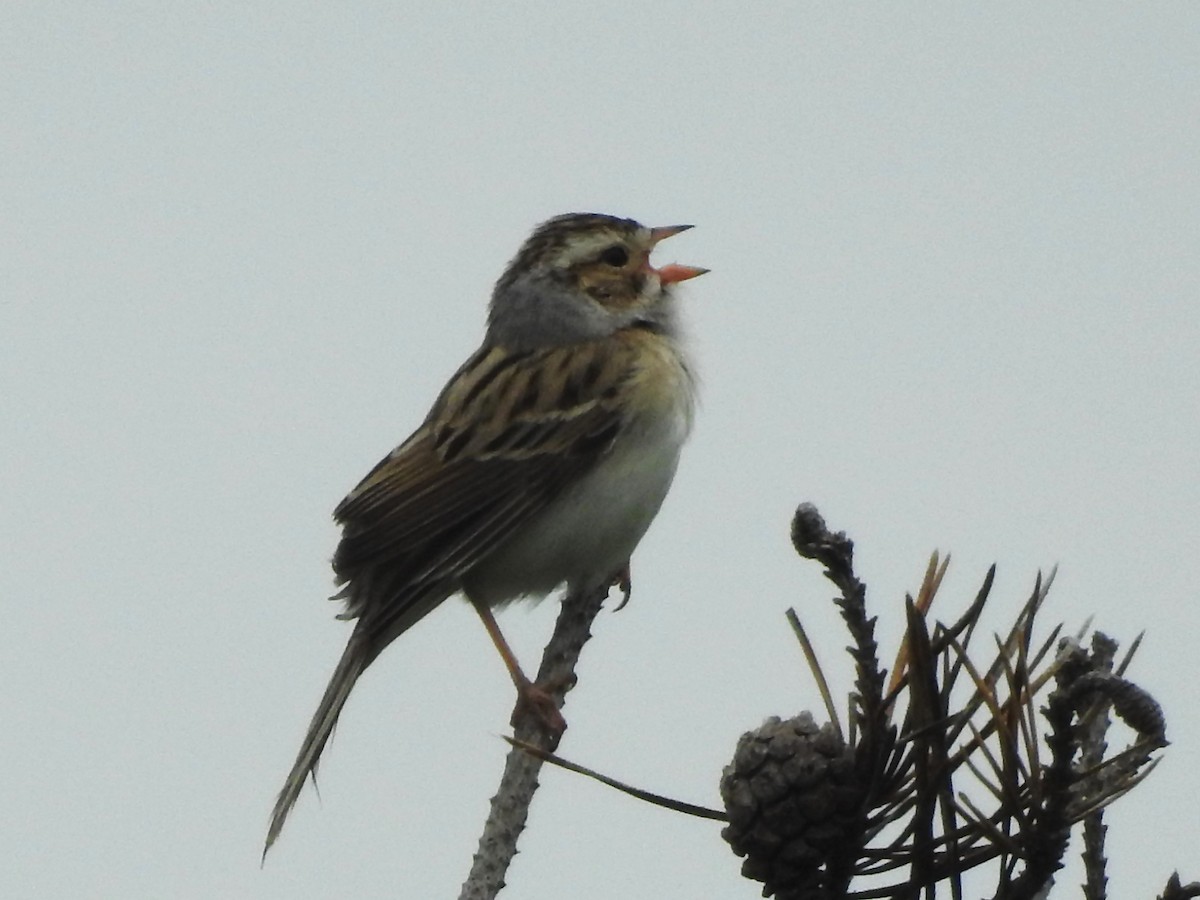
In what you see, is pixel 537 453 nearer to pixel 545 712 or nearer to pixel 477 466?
pixel 477 466

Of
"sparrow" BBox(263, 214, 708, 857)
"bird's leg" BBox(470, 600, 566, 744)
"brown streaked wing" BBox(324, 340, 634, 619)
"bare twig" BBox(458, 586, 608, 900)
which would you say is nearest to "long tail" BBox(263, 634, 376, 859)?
"sparrow" BBox(263, 214, 708, 857)

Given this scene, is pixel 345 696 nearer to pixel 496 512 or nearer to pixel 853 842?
pixel 496 512

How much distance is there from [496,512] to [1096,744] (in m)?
3.18

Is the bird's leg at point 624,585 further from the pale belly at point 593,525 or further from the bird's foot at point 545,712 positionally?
the bird's foot at point 545,712

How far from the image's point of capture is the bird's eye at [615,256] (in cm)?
608

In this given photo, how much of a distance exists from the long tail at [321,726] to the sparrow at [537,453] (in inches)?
0.4

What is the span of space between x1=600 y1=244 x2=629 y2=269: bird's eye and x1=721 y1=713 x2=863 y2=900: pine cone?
3825mm

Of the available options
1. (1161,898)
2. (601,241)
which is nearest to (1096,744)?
(1161,898)

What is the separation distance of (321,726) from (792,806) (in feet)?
6.96

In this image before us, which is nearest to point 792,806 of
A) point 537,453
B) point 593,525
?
point 593,525

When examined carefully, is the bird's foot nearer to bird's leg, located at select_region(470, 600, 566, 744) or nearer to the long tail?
bird's leg, located at select_region(470, 600, 566, 744)

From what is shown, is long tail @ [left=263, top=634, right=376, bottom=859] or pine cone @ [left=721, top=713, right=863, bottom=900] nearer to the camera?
pine cone @ [left=721, top=713, right=863, bottom=900]

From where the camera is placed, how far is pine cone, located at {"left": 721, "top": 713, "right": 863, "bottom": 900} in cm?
235

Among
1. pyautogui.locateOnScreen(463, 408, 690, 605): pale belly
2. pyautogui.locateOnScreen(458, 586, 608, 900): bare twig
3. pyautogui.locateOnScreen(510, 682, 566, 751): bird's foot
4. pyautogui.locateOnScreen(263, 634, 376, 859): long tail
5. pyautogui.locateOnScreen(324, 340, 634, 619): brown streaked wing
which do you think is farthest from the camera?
pyautogui.locateOnScreen(463, 408, 690, 605): pale belly
